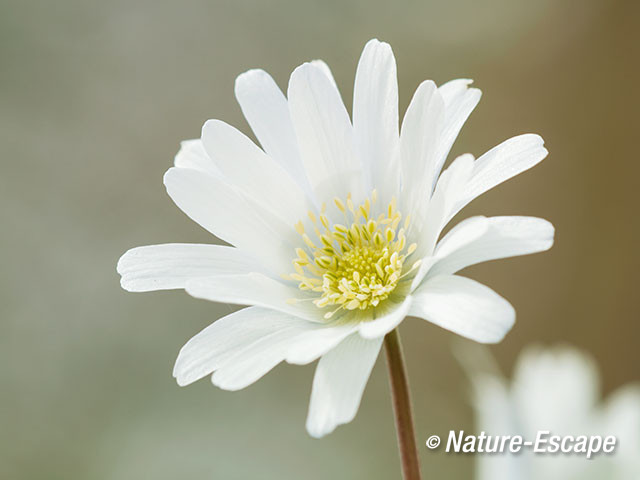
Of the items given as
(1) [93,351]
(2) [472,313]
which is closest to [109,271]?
(1) [93,351]

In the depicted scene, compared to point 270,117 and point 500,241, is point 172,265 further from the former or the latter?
point 500,241

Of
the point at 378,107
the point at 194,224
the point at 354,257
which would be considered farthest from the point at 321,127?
the point at 194,224

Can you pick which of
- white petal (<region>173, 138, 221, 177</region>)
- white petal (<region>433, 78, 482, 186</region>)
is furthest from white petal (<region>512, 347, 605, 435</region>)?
white petal (<region>173, 138, 221, 177</region>)

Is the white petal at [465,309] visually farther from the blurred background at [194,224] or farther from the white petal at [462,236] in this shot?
the blurred background at [194,224]

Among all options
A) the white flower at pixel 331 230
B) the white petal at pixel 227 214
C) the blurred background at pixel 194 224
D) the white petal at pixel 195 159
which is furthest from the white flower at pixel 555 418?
the blurred background at pixel 194 224

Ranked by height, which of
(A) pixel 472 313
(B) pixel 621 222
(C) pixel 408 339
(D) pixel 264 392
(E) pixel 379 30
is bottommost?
(A) pixel 472 313

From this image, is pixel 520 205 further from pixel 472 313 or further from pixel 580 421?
pixel 472 313

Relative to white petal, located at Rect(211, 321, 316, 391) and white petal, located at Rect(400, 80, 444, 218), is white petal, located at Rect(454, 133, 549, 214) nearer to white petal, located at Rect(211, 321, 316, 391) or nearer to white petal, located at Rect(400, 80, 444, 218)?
white petal, located at Rect(400, 80, 444, 218)
